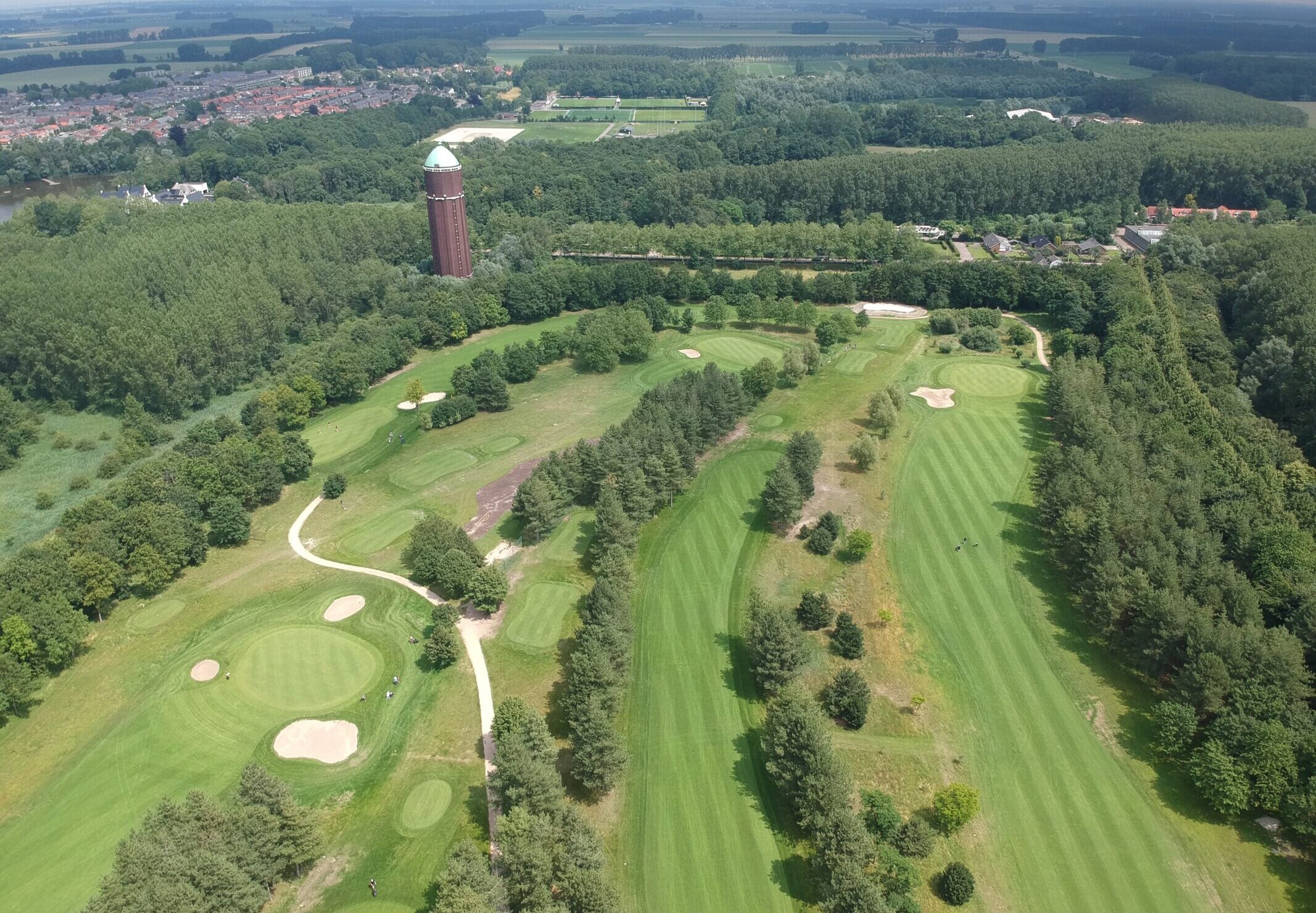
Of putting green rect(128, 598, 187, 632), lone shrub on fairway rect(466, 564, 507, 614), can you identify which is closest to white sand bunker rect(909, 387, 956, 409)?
lone shrub on fairway rect(466, 564, 507, 614)

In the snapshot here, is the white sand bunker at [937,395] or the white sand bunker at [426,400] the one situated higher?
the white sand bunker at [937,395]

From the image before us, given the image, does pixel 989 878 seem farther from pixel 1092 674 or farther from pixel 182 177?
pixel 182 177

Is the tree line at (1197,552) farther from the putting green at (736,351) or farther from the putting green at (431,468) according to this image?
the putting green at (431,468)

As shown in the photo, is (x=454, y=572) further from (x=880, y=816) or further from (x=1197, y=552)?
(x=1197, y=552)

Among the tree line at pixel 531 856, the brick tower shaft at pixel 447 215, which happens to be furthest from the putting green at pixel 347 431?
the tree line at pixel 531 856

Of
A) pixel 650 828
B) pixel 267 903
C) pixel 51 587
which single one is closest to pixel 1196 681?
pixel 650 828

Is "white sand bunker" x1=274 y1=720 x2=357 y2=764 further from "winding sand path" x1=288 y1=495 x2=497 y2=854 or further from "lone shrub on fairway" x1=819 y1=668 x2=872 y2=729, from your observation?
"lone shrub on fairway" x1=819 y1=668 x2=872 y2=729
